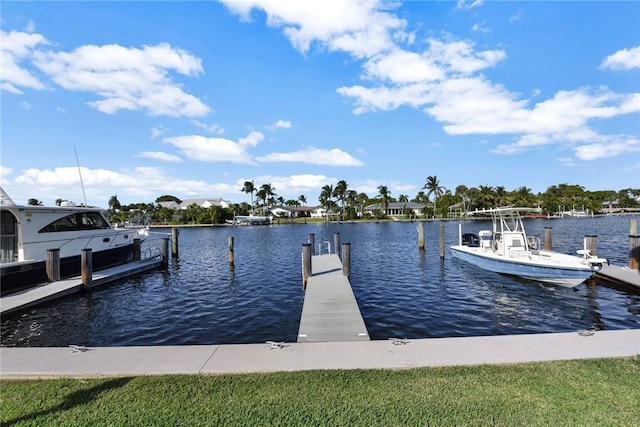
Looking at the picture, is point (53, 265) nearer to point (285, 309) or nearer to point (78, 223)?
point (78, 223)

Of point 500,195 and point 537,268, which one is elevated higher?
point 500,195

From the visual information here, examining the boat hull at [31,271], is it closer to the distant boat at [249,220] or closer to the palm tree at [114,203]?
the distant boat at [249,220]

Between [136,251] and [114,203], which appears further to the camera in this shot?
[114,203]

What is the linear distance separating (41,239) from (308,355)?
56.0ft

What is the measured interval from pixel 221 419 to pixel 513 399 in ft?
13.1

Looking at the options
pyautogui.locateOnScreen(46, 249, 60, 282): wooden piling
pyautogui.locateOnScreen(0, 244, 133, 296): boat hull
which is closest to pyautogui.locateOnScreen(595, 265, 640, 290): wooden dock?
pyautogui.locateOnScreen(46, 249, 60, 282): wooden piling

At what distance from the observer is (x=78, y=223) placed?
63.6 ft

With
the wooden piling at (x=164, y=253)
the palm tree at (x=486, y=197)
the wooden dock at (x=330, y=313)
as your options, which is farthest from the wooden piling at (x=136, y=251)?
the palm tree at (x=486, y=197)

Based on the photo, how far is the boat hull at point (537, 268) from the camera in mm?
14836

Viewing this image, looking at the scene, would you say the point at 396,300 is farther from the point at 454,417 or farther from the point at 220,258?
the point at 220,258

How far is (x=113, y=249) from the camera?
21875mm

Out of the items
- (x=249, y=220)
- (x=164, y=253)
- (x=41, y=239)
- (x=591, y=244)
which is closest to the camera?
(x=41, y=239)

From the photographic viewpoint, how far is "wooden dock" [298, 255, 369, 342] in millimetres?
8445

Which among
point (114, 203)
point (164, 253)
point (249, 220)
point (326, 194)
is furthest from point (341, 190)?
point (164, 253)
